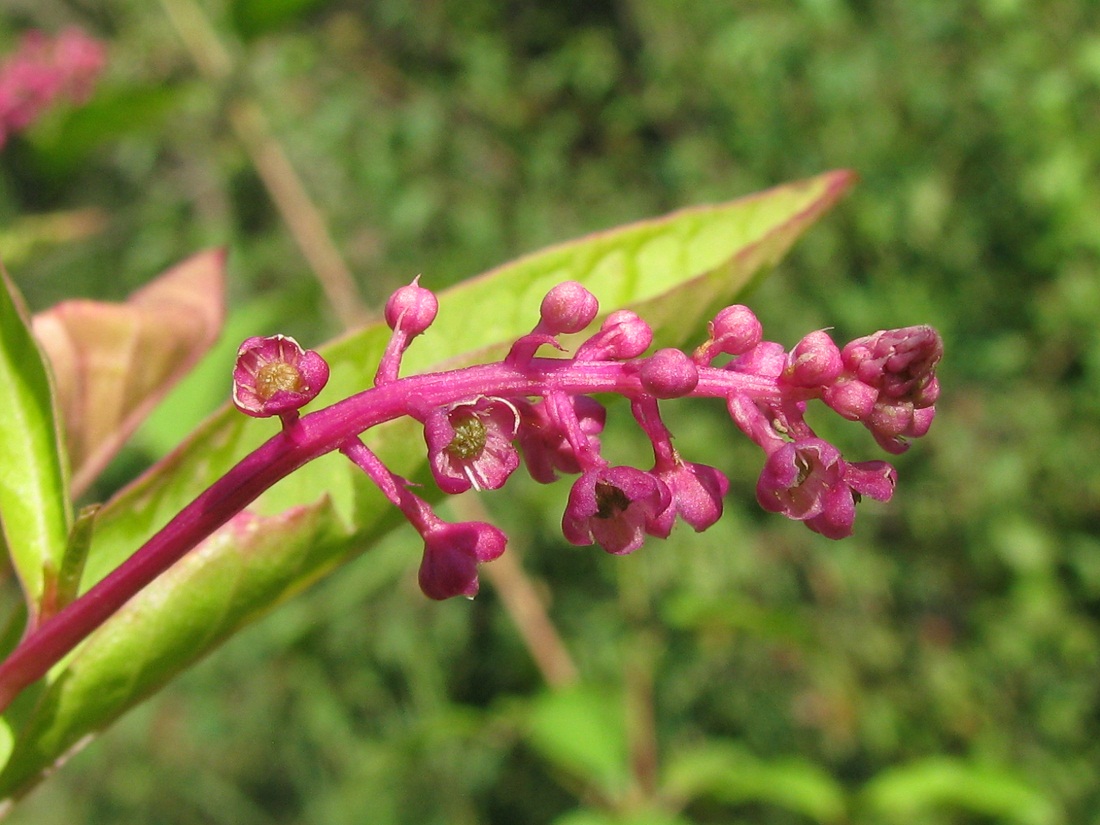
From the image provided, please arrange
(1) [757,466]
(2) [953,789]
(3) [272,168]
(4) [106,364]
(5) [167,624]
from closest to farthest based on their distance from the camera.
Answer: (5) [167,624], (4) [106,364], (2) [953,789], (3) [272,168], (1) [757,466]

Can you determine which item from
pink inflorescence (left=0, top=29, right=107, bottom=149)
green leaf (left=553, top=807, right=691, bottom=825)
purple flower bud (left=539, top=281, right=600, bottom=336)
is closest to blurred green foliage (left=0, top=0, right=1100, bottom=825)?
pink inflorescence (left=0, top=29, right=107, bottom=149)

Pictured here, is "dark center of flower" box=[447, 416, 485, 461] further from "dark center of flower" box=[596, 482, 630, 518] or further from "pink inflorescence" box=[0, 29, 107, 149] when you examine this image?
"pink inflorescence" box=[0, 29, 107, 149]

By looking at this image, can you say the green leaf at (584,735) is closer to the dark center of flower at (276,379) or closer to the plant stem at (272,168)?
the plant stem at (272,168)

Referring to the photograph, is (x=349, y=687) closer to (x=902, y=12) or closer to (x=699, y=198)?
(x=699, y=198)

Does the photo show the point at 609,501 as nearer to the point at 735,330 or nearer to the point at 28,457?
the point at 735,330

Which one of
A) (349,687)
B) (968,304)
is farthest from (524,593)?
(968,304)

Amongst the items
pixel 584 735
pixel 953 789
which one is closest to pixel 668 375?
pixel 584 735

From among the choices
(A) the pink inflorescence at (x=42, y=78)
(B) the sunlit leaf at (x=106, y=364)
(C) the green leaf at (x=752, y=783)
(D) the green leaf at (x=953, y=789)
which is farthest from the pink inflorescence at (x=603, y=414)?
(A) the pink inflorescence at (x=42, y=78)
